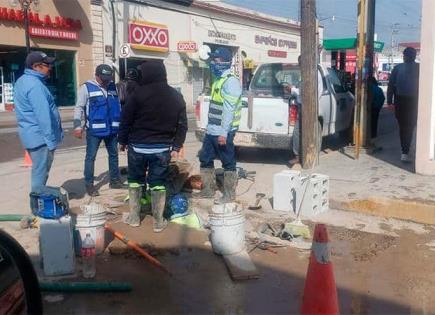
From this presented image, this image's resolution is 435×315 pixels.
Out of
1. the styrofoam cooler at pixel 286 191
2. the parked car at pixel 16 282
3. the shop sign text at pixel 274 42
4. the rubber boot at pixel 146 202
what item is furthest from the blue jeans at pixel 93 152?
the shop sign text at pixel 274 42

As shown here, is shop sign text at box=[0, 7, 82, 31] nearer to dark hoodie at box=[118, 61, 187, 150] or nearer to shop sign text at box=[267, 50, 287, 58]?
shop sign text at box=[267, 50, 287, 58]

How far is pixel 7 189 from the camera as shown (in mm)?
8469

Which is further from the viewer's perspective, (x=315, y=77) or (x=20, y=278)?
(x=315, y=77)

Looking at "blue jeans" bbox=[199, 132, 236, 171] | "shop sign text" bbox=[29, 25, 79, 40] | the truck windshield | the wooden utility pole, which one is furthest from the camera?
"shop sign text" bbox=[29, 25, 79, 40]

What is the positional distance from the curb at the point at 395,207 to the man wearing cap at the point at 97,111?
3172mm

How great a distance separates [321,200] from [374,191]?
3.16 feet

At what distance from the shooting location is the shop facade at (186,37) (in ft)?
95.9

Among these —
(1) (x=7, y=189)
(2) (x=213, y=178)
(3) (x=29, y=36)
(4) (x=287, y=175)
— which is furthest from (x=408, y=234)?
(3) (x=29, y=36)

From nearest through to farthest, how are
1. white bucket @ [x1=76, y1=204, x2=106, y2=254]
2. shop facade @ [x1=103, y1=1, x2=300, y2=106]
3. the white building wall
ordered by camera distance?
1. white bucket @ [x1=76, y1=204, x2=106, y2=254]
2. the white building wall
3. shop facade @ [x1=103, y1=1, x2=300, y2=106]

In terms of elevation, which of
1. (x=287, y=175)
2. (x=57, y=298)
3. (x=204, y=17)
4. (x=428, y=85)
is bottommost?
(x=57, y=298)

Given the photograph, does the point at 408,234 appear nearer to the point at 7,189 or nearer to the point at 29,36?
the point at 7,189

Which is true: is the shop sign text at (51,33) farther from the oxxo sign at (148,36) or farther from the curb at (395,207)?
the curb at (395,207)

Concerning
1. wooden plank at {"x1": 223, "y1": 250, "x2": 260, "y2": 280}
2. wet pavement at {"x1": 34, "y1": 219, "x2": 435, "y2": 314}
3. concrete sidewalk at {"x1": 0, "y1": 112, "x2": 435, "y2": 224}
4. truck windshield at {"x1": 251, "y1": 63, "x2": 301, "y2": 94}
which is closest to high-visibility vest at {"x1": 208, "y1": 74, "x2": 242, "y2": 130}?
concrete sidewalk at {"x1": 0, "y1": 112, "x2": 435, "y2": 224}

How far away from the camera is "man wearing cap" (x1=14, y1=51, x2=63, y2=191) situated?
608 cm
